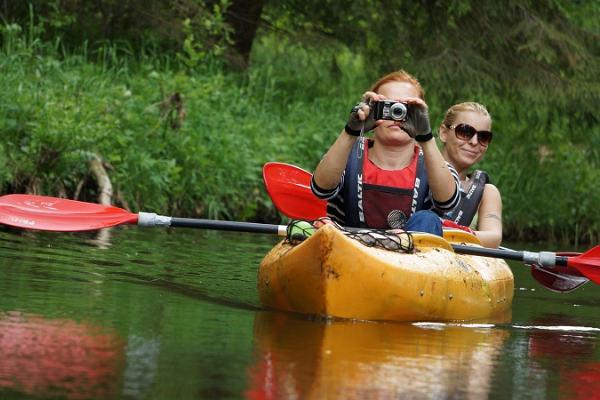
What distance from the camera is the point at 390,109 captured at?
6133 millimetres

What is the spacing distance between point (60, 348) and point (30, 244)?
3946mm

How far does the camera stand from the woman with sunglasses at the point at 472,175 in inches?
302

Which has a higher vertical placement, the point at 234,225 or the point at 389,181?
the point at 389,181

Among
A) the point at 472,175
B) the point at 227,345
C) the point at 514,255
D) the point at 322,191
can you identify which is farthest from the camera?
the point at 472,175

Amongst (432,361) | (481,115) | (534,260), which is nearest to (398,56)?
(481,115)

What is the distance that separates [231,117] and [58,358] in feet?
24.9

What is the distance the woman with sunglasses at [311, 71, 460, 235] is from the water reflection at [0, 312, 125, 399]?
1720 mm

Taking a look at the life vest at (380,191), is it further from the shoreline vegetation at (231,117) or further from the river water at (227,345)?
the shoreline vegetation at (231,117)

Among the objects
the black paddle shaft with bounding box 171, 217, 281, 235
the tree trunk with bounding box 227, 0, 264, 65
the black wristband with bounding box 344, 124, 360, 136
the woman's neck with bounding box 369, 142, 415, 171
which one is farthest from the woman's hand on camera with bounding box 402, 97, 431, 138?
the tree trunk with bounding box 227, 0, 264, 65

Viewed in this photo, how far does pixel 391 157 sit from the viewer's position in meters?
6.62

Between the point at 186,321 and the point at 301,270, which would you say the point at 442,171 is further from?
the point at 186,321

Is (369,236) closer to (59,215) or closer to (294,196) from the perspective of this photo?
(294,196)

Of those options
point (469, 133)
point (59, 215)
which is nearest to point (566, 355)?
point (469, 133)

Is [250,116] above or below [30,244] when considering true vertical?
above
